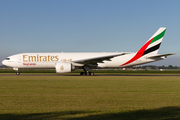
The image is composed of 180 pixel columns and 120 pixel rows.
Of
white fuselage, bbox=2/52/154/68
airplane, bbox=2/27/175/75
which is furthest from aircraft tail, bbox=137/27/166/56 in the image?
white fuselage, bbox=2/52/154/68

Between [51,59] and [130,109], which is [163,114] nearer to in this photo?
[130,109]

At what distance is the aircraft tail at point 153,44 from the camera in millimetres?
31828

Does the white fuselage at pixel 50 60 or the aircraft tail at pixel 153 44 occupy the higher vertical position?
the aircraft tail at pixel 153 44

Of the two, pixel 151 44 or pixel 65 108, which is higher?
pixel 151 44

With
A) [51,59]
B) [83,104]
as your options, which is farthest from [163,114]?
[51,59]

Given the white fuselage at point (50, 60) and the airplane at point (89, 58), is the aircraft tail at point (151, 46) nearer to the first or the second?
the airplane at point (89, 58)

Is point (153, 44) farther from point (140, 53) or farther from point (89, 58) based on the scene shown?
point (89, 58)

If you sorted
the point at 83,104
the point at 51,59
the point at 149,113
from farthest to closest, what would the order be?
the point at 51,59 < the point at 83,104 < the point at 149,113

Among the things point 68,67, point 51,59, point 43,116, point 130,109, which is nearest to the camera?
point 43,116

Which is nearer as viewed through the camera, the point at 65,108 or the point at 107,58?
the point at 65,108

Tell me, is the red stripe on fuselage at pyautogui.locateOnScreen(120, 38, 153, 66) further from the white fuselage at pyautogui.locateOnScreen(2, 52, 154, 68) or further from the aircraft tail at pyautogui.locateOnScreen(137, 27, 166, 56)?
the white fuselage at pyautogui.locateOnScreen(2, 52, 154, 68)

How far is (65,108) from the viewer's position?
7266 mm

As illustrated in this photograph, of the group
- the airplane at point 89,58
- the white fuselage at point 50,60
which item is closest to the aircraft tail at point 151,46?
the airplane at point 89,58

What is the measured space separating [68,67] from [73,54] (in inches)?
176
